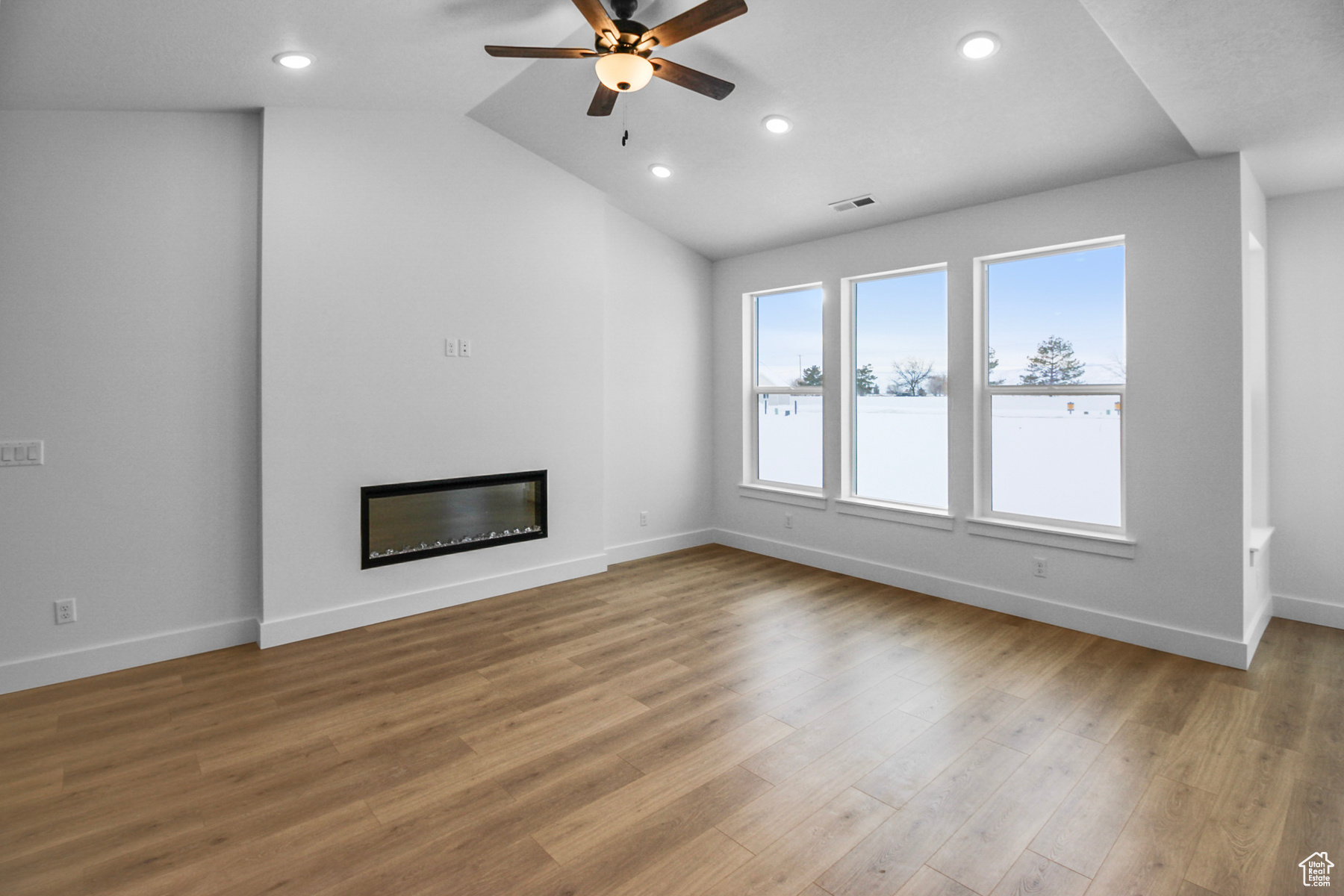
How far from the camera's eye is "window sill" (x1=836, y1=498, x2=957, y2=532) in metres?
4.35

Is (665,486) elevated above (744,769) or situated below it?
above

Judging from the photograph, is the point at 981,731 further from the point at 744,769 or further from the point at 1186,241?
the point at 1186,241

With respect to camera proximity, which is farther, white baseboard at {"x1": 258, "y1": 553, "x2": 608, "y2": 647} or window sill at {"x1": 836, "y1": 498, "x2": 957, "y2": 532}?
window sill at {"x1": 836, "y1": 498, "x2": 957, "y2": 532}

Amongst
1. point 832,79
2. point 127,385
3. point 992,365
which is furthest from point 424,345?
point 992,365

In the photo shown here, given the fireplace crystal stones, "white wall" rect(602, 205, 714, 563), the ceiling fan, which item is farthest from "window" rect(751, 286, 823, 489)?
the ceiling fan

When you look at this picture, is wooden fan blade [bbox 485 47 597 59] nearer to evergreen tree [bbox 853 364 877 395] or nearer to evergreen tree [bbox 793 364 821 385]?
evergreen tree [bbox 853 364 877 395]

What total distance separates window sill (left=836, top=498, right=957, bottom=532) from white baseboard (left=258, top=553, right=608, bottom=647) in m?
1.99

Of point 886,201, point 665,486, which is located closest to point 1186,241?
point 886,201

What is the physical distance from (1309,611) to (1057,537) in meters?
1.58

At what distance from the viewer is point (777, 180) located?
167 inches

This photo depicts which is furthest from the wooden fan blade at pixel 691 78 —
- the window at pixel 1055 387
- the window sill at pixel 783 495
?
the window sill at pixel 783 495

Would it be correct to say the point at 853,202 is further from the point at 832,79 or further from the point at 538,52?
the point at 538,52

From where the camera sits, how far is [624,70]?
266 cm

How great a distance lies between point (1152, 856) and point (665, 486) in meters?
4.19
